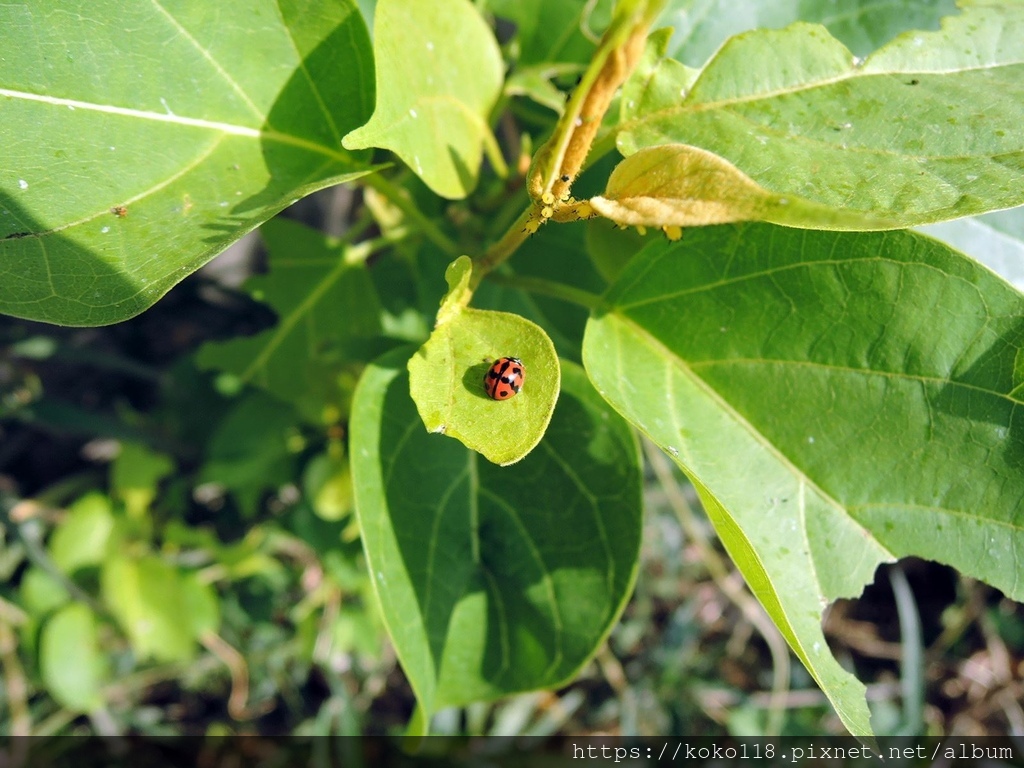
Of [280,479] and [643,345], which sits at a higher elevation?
[643,345]

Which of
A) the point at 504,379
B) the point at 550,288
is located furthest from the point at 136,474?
the point at 504,379

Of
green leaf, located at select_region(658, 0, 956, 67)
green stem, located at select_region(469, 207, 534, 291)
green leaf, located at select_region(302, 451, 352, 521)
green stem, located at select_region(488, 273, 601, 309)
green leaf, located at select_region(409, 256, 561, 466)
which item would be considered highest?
green leaf, located at select_region(658, 0, 956, 67)

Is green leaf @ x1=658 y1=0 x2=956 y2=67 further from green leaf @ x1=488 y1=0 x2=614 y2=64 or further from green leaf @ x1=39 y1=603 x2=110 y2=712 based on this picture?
green leaf @ x1=39 y1=603 x2=110 y2=712

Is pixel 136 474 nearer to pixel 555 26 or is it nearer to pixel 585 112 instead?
pixel 555 26

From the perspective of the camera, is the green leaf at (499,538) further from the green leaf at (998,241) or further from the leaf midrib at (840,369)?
the green leaf at (998,241)

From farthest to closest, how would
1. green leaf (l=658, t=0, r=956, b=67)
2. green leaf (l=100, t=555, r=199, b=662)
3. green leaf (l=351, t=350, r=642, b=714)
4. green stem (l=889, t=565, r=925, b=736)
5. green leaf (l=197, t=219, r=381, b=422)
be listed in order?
green stem (l=889, t=565, r=925, b=736)
green leaf (l=100, t=555, r=199, b=662)
green leaf (l=197, t=219, r=381, b=422)
green leaf (l=658, t=0, r=956, b=67)
green leaf (l=351, t=350, r=642, b=714)

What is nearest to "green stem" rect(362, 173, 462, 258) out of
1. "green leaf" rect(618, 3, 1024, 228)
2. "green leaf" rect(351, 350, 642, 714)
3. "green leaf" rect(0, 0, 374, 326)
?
"green leaf" rect(0, 0, 374, 326)

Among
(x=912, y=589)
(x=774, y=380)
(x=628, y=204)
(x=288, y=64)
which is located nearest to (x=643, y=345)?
(x=774, y=380)

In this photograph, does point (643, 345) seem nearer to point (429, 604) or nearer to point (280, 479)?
point (429, 604)
